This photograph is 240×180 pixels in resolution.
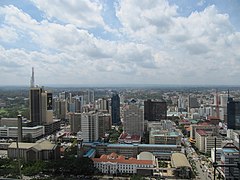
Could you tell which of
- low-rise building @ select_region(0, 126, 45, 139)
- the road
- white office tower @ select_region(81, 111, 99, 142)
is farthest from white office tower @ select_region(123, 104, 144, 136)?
low-rise building @ select_region(0, 126, 45, 139)

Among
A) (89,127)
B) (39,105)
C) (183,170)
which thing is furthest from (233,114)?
(39,105)

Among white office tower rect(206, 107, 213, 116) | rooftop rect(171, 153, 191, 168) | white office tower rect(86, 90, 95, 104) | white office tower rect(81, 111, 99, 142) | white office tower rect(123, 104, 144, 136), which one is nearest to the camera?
rooftop rect(171, 153, 191, 168)

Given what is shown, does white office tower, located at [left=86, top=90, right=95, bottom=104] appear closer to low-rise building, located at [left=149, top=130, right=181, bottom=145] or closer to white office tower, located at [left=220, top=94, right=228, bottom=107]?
white office tower, located at [left=220, top=94, right=228, bottom=107]

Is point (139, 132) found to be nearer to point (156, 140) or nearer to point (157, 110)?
point (156, 140)

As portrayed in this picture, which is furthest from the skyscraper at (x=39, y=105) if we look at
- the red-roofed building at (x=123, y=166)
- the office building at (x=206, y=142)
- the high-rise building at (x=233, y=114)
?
the high-rise building at (x=233, y=114)

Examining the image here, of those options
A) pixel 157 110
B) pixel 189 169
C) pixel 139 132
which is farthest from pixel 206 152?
pixel 157 110

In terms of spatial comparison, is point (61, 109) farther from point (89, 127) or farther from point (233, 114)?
point (233, 114)
